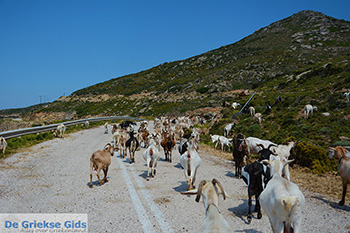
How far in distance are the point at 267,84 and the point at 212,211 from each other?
158ft

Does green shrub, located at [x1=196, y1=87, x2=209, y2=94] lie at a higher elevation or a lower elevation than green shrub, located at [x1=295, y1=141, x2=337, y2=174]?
higher

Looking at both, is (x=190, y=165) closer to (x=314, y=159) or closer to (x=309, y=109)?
(x=314, y=159)

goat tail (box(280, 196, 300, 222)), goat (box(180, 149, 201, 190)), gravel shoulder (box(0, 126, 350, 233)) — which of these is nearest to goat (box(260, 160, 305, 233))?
goat tail (box(280, 196, 300, 222))

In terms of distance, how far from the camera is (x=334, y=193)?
25.6 ft

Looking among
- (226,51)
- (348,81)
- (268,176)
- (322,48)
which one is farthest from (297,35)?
(268,176)

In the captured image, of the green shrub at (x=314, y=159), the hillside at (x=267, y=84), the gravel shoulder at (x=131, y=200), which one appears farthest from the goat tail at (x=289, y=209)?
the hillside at (x=267, y=84)

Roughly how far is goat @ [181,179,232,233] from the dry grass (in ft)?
18.4

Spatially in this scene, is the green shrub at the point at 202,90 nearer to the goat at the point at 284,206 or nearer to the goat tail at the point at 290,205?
the goat at the point at 284,206

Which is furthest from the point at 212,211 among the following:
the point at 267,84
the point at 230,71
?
the point at 230,71

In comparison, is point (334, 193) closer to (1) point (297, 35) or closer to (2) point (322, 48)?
(2) point (322, 48)

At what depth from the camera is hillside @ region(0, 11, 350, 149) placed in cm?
2075

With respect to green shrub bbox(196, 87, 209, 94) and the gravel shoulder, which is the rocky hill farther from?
the gravel shoulder

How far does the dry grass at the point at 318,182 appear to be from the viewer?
795 centimetres

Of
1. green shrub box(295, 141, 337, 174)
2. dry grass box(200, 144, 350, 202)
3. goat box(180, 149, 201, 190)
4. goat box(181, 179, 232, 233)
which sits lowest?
dry grass box(200, 144, 350, 202)
